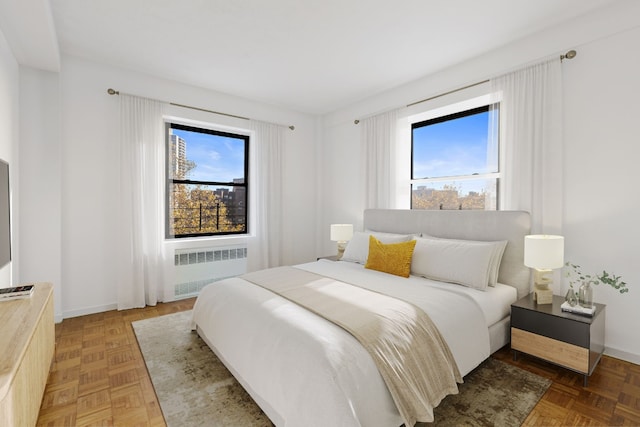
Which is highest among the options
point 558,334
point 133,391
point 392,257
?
point 392,257

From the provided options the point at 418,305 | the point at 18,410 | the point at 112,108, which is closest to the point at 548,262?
the point at 418,305

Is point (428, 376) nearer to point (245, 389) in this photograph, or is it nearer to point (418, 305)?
point (418, 305)

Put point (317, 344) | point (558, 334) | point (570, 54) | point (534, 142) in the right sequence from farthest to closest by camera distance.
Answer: point (534, 142)
point (570, 54)
point (558, 334)
point (317, 344)

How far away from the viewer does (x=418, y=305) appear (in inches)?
79.9

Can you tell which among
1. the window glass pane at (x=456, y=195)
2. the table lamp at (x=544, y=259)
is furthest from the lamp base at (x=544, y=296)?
the window glass pane at (x=456, y=195)

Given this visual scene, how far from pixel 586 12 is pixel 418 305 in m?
2.72

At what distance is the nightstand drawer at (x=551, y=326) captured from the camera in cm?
203

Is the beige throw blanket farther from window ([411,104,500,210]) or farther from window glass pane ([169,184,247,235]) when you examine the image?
window glass pane ([169,184,247,235])

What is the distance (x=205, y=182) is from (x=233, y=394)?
3.04 metres

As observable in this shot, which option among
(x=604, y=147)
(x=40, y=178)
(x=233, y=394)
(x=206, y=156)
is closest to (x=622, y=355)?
(x=604, y=147)

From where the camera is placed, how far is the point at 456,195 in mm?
3596

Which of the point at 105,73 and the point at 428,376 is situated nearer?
the point at 428,376

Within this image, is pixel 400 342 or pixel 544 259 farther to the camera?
pixel 544 259

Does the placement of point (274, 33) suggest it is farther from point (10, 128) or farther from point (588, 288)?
point (588, 288)
